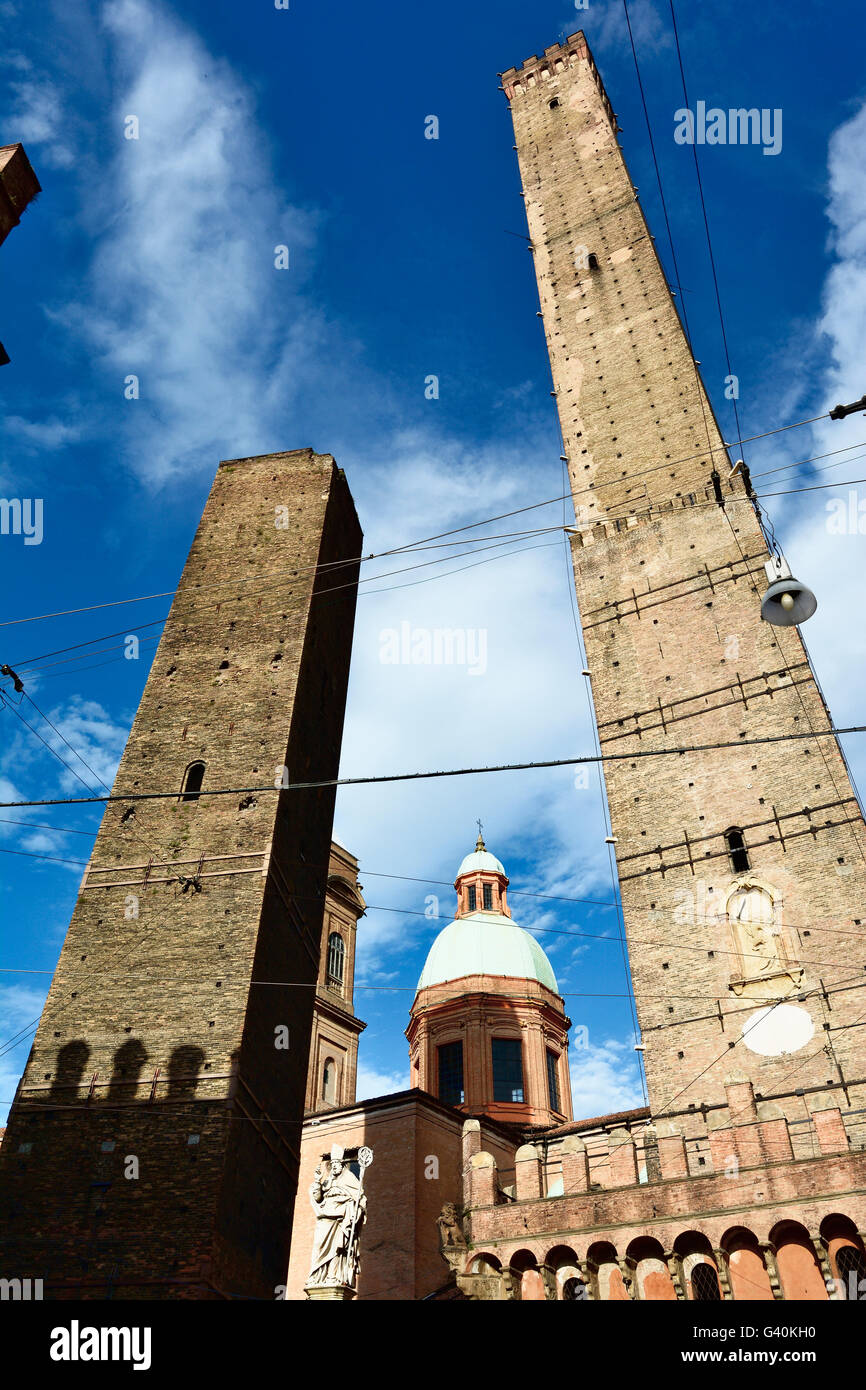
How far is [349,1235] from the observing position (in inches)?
531

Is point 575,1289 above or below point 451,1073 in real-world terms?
below

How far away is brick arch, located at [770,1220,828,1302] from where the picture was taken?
482 inches

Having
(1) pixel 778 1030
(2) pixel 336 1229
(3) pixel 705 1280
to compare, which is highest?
(1) pixel 778 1030

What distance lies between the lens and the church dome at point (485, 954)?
110 ft

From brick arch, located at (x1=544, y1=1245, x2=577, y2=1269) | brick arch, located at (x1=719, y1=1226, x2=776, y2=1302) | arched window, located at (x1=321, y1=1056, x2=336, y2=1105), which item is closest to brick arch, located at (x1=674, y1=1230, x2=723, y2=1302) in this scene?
brick arch, located at (x1=719, y1=1226, x2=776, y2=1302)

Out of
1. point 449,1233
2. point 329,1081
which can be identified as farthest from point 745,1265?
point 329,1081

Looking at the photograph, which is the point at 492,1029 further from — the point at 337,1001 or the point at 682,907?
the point at 682,907

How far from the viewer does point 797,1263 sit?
12.5 meters

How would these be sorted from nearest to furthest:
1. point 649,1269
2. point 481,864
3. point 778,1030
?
point 649,1269 → point 778,1030 → point 481,864

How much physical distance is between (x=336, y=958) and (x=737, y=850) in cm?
1795

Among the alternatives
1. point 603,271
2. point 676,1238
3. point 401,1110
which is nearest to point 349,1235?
point 676,1238

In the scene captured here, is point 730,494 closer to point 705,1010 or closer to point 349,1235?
point 705,1010

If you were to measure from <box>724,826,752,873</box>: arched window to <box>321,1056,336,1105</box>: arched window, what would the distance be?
55.4 feet
